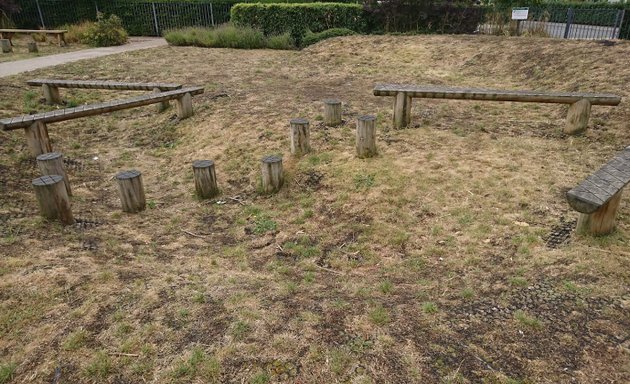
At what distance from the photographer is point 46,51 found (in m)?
13.2

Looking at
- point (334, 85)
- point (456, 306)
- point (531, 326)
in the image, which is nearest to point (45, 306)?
point (456, 306)

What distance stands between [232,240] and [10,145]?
397cm

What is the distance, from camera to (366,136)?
16.6 feet

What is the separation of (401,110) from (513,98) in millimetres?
1386

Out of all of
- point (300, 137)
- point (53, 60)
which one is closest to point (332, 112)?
point (300, 137)

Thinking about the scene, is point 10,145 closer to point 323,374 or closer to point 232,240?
point 232,240

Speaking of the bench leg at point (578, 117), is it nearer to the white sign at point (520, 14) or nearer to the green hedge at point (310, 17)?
the white sign at point (520, 14)

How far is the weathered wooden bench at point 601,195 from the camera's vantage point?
2900 mm

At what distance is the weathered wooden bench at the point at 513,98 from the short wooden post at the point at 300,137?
1.23m

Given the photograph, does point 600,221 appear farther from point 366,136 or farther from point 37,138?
point 37,138

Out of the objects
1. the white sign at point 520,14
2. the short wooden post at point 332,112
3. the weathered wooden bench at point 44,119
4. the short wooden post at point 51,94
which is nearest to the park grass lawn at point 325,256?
the short wooden post at point 332,112

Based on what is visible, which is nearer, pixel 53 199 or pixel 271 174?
pixel 53 199

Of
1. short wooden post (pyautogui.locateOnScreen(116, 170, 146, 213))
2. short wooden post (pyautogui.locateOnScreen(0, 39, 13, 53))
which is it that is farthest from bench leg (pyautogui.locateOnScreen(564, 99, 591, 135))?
short wooden post (pyautogui.locateOnScreen(0, 39, 13, 53))

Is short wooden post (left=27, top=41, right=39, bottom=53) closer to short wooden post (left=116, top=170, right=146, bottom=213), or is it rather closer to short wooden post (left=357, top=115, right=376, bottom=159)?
short wooden post (left=116, top=170, right=146, bottom=213)
